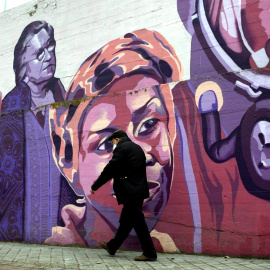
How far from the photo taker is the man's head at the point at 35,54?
6809 millimetres

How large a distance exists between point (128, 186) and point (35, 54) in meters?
3.50

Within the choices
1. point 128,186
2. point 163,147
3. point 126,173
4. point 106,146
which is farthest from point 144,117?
point 128,186

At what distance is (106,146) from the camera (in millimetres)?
5820

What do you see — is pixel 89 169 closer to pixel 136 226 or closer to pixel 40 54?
pixel 136 226

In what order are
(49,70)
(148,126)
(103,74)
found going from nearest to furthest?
(148,126), (103,74), (49,70)

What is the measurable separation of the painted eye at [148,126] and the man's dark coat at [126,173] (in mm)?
718

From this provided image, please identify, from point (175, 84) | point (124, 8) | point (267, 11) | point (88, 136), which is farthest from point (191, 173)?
point (124, 8)

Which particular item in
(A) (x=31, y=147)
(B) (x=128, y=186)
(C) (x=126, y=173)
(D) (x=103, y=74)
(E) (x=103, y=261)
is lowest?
(E) (x=103, y=261)

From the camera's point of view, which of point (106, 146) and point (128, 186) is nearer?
point (128, 186)

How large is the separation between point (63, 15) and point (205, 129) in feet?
11.2

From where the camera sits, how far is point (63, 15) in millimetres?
6805

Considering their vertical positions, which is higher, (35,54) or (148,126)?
(35,54)

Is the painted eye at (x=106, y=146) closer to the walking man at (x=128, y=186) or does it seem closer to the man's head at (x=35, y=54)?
the walking man at (x=128, y=186)

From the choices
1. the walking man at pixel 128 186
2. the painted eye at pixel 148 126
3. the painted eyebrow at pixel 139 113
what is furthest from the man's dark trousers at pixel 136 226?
the painted eyebrow at pixel 139 113
